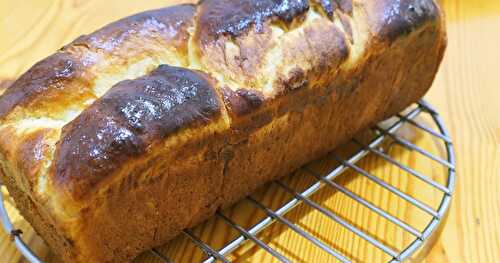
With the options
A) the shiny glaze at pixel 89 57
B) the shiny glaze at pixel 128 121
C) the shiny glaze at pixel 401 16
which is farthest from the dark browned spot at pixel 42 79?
the shiny glaze at pixel 401 16

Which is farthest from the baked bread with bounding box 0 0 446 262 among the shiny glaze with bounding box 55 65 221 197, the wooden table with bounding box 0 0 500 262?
the wooden table with bounding box 0 0 500 262

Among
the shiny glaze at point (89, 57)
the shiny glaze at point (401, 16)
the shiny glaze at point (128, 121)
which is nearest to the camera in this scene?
the shiny glaze at point (128, 121)

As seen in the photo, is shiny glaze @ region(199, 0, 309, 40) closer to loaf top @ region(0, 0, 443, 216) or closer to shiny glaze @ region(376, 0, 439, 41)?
→ loaf top @ region(0, 0, 443, 216)

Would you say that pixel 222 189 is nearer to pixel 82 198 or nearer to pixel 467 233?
pixel 82 198

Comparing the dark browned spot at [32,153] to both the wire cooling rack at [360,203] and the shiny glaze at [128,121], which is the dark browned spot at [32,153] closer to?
the shiny glaze at [128,121]

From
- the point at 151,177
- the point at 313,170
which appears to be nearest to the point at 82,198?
the point at 151,177

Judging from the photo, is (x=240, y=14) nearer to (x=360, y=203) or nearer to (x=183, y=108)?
(x=183, y=108)
